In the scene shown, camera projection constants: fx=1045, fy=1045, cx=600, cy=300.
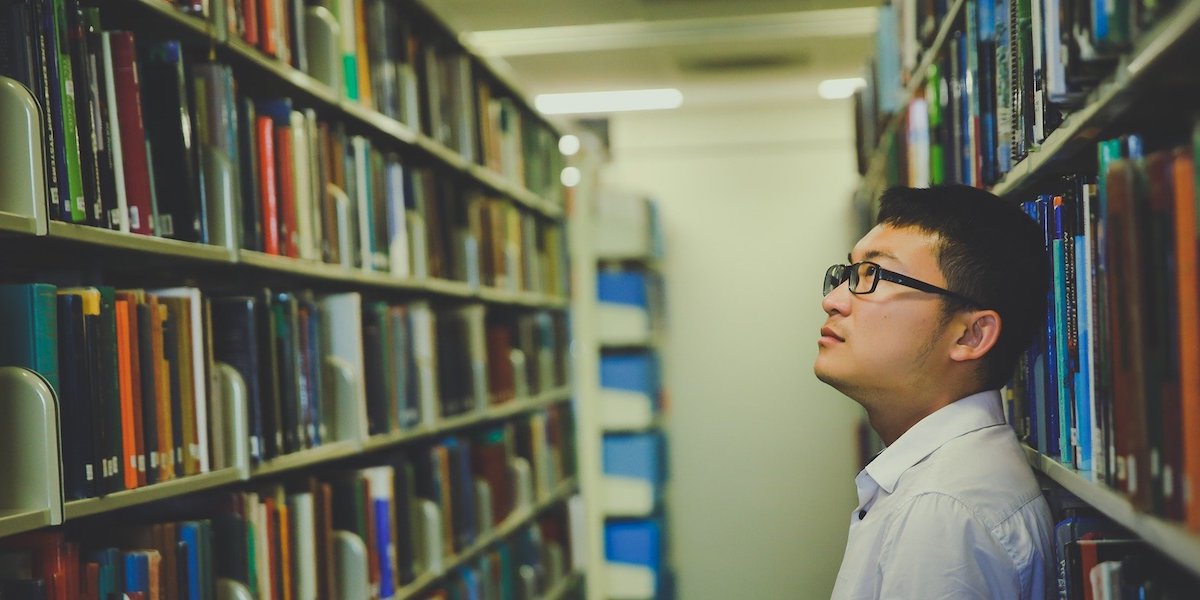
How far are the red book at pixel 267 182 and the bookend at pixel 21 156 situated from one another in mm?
645

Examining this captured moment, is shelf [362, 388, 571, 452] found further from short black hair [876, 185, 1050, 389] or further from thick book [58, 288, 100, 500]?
short black hair [876, 185, 1050, 389]

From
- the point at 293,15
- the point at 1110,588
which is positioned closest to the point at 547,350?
the point at 293,15

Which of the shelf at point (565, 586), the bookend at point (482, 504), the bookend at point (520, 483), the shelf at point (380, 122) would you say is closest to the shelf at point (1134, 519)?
the shelf at point (380, 122)

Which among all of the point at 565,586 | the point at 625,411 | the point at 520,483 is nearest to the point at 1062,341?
the point at 520,483

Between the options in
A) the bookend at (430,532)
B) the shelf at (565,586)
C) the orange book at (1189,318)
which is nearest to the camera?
the orange book at (1189,318)

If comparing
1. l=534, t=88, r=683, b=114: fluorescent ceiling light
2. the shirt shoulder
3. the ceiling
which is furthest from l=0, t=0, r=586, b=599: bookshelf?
l=534, t=88, r=683, b=114: fluorescent ceiling light

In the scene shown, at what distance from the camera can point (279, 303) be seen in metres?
1.98

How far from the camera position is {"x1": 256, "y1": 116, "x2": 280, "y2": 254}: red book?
193 centimetres

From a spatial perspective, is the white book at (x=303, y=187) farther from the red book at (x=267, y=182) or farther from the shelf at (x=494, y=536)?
the shelf at (x=494, y=536)

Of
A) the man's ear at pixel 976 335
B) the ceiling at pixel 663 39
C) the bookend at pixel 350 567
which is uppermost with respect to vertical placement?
the ceiling at pixel 663 39

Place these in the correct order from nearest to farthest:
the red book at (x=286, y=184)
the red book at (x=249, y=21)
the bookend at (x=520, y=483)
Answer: the red book at (x=249, y=21)
the red book at (x=286, y=184)
the bookend at (x=520, y=483)

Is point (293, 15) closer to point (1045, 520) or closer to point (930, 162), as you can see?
point (930, 162)

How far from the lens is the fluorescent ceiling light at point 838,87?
4.99m

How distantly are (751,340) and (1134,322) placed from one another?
15.3ft
